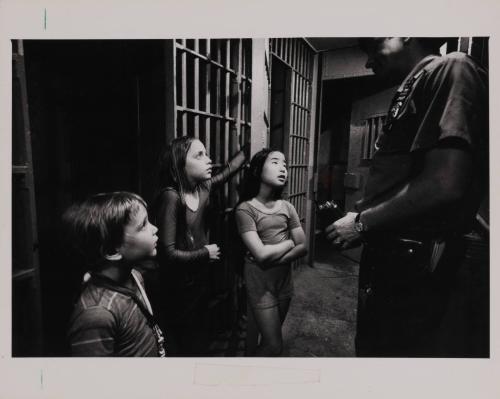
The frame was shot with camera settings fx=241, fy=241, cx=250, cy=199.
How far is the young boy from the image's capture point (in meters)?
0.62

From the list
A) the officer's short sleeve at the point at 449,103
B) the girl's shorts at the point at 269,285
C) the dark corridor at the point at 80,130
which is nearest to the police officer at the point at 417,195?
the officer's short sleeve at the point at 449,103

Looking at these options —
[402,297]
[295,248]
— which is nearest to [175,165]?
[295,248]

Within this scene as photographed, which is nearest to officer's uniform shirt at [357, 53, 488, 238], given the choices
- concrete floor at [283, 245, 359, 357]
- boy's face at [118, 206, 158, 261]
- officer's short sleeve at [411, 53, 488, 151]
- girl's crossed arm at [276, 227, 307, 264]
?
Answer: officer's short sleeve at [411, 53, 488, 151]

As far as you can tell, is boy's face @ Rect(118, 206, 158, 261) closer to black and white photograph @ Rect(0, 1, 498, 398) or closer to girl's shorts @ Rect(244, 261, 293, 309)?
black and white photograph @ Rect(0, 1, 498, 398)

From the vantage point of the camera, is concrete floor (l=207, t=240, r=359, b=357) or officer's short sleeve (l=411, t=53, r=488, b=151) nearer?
officer's short sleeve (l=411, t=53, r=488, b=151)

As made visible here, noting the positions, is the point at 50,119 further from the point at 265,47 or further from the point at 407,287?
the point at 407,287

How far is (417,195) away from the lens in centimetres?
68

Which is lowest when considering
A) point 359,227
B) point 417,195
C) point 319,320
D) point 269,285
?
point 319,320

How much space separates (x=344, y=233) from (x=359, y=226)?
0.18 ft

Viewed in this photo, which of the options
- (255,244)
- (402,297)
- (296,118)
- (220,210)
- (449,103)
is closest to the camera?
(449,103)

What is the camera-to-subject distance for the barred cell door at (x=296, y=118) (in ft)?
4.49

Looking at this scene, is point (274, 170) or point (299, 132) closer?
point (274, 170)

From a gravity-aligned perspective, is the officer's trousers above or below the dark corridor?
below

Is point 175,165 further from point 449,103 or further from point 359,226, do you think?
point 449,103
